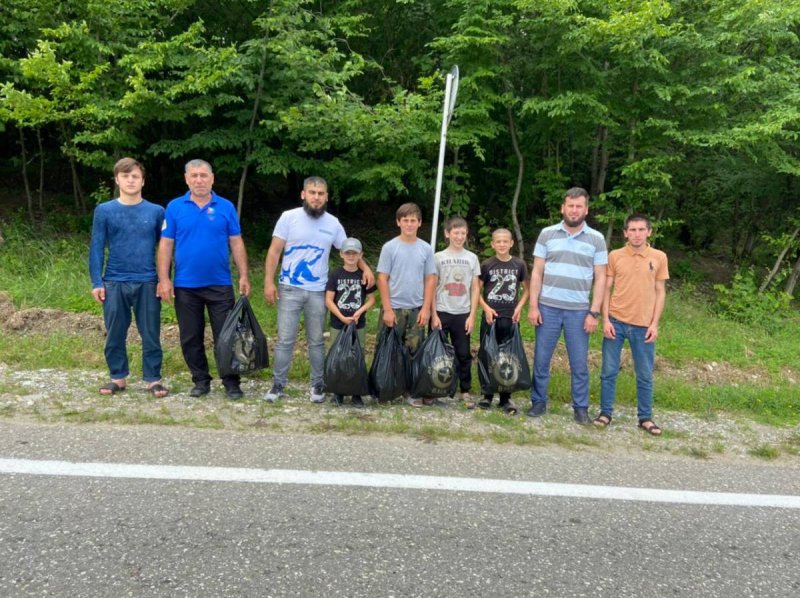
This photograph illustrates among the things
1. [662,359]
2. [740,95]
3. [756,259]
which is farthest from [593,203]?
[756,259]

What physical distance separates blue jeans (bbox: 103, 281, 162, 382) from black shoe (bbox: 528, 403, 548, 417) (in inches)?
120

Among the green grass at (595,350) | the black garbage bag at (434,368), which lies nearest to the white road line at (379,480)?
the green grass at (595,350)

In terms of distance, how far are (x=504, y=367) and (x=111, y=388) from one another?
10.2 feet

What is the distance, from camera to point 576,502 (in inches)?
121

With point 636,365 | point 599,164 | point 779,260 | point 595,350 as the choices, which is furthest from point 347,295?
point 779,260

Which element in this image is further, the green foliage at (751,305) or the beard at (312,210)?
the green foliage at (751,305)

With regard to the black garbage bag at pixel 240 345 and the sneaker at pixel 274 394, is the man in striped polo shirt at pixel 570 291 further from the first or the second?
the black garbage bag at pixel 240 345

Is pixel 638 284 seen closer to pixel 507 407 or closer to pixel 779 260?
pixel 507 407

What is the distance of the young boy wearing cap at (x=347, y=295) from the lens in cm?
445

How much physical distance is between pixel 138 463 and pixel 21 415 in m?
1.30

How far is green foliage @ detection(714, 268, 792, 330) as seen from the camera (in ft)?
28.7

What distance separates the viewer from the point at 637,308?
4.37 meters

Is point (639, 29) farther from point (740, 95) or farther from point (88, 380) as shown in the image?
point (88, 380)

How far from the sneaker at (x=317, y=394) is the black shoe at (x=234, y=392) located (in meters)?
0.57
